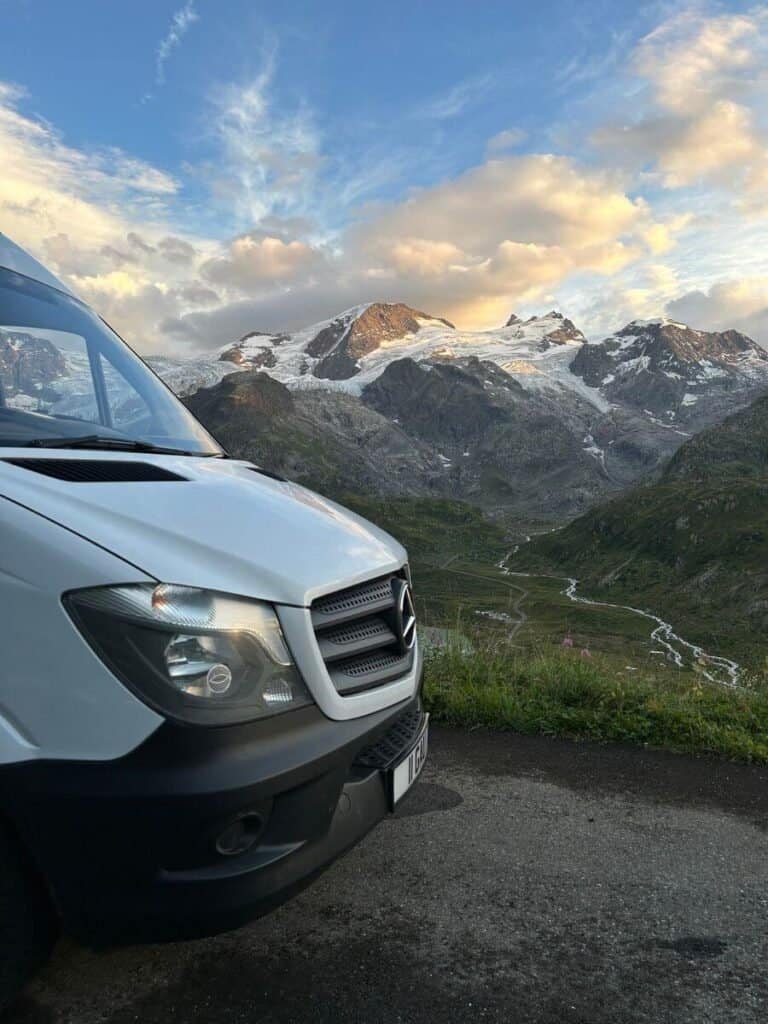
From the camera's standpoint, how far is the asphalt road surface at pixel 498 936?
3.21 meters

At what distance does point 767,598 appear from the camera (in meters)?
117

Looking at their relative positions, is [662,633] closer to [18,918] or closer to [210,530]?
[210,530]

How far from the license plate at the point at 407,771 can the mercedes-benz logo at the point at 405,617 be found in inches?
18.8

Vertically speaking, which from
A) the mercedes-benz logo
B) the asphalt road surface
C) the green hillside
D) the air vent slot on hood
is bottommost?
the green hillside

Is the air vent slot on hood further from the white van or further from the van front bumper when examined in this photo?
the van front bumper

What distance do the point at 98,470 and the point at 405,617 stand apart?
166 cm

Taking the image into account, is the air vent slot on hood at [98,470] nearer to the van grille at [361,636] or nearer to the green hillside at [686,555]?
the van grille at [361,636]

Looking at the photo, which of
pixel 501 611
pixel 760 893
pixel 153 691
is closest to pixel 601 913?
pixel 760 893

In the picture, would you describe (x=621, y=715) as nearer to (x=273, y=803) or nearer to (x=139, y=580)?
(x=273, y=803)

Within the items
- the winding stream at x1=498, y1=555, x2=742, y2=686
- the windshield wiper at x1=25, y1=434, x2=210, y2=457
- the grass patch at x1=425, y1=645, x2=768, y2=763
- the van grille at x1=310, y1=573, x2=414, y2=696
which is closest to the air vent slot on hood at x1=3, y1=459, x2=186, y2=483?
the windshield wiper at x1=25, y1=434, x2=210, y2=457

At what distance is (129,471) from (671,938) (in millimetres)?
3376

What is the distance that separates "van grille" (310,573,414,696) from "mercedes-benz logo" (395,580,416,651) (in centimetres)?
2

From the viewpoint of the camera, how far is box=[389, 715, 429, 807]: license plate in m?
3.58

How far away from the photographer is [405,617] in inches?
159
